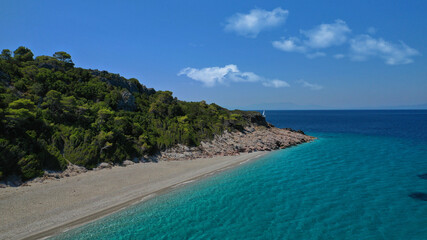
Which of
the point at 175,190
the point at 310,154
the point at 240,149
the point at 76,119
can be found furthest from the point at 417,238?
the point at 76,119

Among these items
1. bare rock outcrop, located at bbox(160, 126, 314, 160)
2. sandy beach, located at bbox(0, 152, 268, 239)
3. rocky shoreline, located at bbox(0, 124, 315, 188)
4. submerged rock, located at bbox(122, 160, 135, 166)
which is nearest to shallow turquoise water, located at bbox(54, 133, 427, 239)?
sandy beach, located at bbox(0, 152, 268, 239)

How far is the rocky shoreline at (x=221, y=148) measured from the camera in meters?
25.8

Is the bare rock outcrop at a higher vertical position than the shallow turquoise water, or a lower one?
higher

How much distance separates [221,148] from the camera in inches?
1753

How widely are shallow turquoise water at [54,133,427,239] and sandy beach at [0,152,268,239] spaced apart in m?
1.84

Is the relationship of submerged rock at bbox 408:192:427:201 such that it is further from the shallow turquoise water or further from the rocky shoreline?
the rocky shoreline

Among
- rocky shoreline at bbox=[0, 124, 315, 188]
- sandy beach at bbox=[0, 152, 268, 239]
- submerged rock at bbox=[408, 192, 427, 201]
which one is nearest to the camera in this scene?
sandy beach at bbox=[0, 152, 268, 239]

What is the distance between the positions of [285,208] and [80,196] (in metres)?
19.6

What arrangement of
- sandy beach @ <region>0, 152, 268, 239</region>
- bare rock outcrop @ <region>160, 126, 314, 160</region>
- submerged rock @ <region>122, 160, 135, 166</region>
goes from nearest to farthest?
sandy beach @ <region>0, 152, 268, 239</region> → submerged rock @ <region>122, 160, 135, 166</region> → bare rock outcrop @ <region>160, 126, 314, 160</region>

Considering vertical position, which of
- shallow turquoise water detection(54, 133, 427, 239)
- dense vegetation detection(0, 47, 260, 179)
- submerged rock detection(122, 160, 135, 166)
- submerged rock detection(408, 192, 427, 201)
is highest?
dense vegetation detection(0, 47, 260, 179)

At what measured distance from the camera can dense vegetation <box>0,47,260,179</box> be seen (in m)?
25.5

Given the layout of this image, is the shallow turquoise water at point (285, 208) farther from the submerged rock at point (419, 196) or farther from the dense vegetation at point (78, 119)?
the dense vegetation at point (78, 119)

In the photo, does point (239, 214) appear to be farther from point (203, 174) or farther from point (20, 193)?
point (20, 193)

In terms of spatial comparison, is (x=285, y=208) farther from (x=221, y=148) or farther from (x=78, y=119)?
(x=78, y=119)
